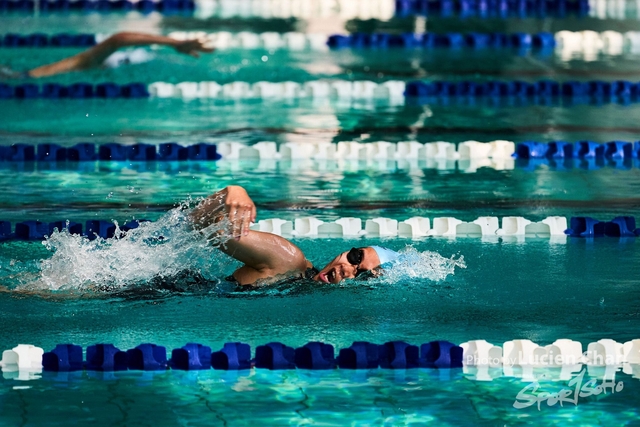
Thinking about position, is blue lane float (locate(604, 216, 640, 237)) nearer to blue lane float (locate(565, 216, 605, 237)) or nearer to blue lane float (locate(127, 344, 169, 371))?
blue lane float (locate(565, 216, 605, 237))

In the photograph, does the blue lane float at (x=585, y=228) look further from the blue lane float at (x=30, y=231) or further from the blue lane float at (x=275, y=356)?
the blue lane float at (x=30, y=231)

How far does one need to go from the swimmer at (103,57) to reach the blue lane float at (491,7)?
9.57 feet

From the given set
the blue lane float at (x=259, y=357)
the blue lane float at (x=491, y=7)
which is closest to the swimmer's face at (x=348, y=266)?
the blue lane float at (x=259, y=357)

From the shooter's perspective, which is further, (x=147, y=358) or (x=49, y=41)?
(x=49, y=41)

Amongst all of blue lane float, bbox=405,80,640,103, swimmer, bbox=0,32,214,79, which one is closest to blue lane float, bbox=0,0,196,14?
swimmer, bbox=0,32,214,79

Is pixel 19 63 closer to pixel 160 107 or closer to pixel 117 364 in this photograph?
pixel 160 107

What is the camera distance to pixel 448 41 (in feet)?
32.0

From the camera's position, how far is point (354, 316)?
4223 millimetres

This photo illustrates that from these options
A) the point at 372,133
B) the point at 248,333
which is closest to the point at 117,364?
the point at 248,333

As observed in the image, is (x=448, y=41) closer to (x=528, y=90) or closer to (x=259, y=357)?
(x=528, y=90)

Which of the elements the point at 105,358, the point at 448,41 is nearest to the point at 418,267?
the point at 105,358

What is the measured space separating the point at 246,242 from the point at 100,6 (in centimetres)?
739

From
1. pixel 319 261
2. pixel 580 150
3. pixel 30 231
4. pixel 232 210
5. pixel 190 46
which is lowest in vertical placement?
pixel 319 261

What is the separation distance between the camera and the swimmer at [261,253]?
4094 millimetres
